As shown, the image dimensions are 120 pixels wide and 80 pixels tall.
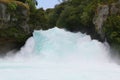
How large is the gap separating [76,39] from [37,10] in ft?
11.6

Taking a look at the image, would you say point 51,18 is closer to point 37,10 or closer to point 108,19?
point 37,10

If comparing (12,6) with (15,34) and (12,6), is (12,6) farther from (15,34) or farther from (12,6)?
(15,34)

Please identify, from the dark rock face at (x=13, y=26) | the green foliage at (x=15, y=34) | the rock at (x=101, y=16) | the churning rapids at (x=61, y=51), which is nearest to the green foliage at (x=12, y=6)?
the dark rock face at (x=13, y=26)

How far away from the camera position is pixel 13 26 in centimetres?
2194

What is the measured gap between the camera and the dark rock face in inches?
835

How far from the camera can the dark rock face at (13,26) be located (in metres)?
21.2

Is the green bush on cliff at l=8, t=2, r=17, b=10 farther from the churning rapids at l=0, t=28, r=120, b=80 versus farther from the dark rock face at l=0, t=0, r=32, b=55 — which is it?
the churning rapids at l=0, t=28, r=120, b=80

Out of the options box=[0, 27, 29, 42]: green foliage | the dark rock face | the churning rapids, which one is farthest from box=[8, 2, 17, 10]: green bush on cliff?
the churning rapids

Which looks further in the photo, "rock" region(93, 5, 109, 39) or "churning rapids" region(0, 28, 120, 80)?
"rock" region(93, 5, 109, 39)

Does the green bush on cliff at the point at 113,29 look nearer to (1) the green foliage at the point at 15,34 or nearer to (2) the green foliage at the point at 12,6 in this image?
(1) the green foliage at the point at 15,34

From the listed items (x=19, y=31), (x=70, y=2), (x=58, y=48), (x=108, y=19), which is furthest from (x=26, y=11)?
(x=70, y=2)

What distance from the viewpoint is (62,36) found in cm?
2419

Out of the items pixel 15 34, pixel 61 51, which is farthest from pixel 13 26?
pixel 61 51

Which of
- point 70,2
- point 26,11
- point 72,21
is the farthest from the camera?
point 70,2
